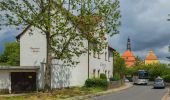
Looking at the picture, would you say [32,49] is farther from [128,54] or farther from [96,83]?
[128,54]

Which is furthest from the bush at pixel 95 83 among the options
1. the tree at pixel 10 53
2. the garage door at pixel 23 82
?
the tree at pixel 10 53

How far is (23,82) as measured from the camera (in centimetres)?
4762

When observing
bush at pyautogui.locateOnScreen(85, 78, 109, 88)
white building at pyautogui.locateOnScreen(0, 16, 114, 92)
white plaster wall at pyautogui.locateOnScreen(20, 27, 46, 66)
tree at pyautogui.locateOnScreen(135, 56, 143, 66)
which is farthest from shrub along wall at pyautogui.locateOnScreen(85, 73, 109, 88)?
tree at pyautogui.locateOnScreen(135, 56, 143, 66)

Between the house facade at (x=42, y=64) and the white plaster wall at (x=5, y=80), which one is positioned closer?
the white plaster wall at (x=5, y=80)

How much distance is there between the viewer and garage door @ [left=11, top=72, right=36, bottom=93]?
4688 centimetres

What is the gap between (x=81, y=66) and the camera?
185 feet

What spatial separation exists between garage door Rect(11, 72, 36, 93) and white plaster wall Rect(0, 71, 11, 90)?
594 millimetres

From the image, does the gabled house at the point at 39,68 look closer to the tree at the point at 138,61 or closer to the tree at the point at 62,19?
the tree at the point at 62,19

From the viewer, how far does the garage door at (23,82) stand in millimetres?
46875

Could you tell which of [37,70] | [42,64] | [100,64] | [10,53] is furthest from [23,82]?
[10,53]

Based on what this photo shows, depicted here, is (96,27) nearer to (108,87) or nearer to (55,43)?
(55,43)

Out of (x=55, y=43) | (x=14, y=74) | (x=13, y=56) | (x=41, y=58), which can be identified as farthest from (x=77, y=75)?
(x=13, y=56)

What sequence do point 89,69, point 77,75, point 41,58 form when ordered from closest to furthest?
1. point 41,58
2. point 77,75
3. point 89,69

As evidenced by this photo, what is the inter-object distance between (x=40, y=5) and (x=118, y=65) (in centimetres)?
5098
